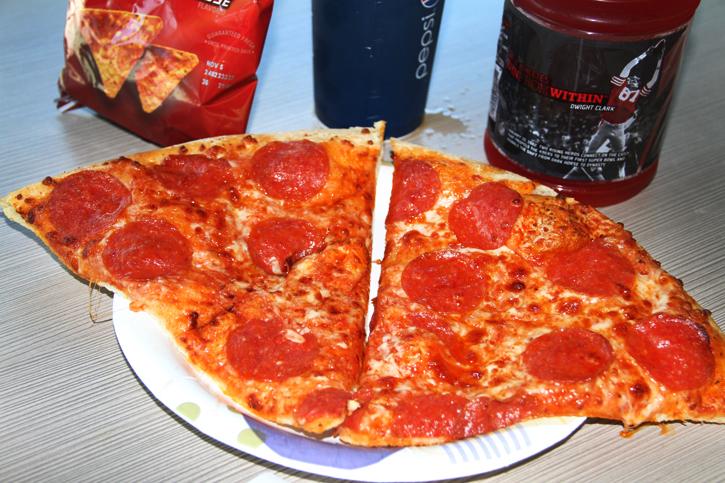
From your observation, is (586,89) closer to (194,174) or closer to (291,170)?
(291,170)

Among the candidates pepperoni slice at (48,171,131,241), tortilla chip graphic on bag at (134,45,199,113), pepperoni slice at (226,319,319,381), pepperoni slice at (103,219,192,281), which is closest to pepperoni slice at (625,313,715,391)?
pepperoni slice at (226,319,319,381)

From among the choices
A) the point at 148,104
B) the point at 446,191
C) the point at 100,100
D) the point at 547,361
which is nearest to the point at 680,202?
the point at 446,191

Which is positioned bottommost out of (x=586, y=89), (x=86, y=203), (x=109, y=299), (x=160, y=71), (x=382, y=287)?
(x=109, y=299)

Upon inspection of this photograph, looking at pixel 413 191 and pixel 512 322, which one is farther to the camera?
pixel 413 191

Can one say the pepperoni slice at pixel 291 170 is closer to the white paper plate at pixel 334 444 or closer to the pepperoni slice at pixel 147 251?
the pepperoni slice at pixel 147 251

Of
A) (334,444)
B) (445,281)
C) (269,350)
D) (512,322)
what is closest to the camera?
(334,444)

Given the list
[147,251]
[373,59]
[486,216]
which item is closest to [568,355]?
[486,216]

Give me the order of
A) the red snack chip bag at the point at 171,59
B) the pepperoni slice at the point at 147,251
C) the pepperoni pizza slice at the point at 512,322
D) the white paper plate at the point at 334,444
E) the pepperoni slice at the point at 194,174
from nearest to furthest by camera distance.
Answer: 1. the white paper plate at the point at 334,444
2. the pepperoni pizza slice at the point at 512,322
3. the pepperoni slice at the point at 147,251
4. the pepperoni slice at the point at 194,174
5. the red snack chip bag at the point at 171,59

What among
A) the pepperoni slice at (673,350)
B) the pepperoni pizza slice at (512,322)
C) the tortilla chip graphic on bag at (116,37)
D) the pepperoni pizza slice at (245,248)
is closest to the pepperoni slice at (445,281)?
the pepperoni pizza slice at (512,322)
